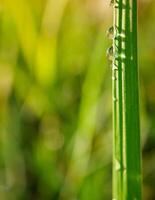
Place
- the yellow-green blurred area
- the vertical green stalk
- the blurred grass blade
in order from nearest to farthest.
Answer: the vertical green stalk, the yellow-green blurred area, the blurred grass blade

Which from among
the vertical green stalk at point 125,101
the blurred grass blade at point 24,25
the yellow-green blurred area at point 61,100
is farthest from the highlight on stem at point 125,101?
the blurred grass blade at point 24,25

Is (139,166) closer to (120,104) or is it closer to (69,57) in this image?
(120,104)

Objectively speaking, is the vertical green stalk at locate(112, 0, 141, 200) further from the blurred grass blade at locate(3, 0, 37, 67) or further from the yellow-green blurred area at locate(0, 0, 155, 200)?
the blurred grass blade at locate(3, 0, 37, 67)

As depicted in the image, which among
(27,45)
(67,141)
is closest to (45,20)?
(27,45)

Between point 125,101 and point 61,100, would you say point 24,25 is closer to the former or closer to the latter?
point 61,100

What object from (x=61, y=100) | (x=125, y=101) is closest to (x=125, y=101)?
(x=125, y=101)

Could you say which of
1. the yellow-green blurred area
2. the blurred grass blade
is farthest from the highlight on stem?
the blurred grass blade
